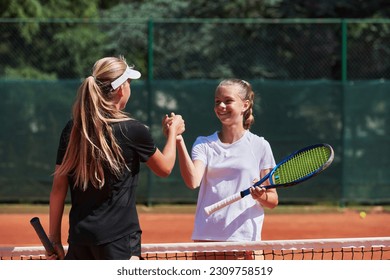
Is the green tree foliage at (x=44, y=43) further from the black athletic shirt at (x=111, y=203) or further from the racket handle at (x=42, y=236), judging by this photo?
the black athletic shirt at (x=111, y=203)

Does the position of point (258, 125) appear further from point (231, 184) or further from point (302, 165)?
point (231, 184)

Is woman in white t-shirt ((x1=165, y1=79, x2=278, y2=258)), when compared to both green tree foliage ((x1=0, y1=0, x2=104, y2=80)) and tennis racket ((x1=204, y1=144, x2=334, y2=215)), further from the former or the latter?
green tree foliage ((x1=0, y1=0, x2=104, y2=80))

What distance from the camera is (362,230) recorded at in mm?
10078

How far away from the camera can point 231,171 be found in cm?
440

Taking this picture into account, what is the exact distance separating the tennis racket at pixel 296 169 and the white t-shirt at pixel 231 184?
0.09 meters

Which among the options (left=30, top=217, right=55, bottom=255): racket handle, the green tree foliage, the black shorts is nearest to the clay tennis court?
the green tree foliage

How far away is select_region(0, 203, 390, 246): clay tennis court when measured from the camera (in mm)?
9583

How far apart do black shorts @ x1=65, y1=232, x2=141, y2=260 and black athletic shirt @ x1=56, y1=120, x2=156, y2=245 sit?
0.03 metres

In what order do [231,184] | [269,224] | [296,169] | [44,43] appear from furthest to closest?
1. [44,43]
2. [269,224]
3. [296,169]
4. [231,184]

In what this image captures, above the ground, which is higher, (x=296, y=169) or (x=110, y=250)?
(x=296, y=169)

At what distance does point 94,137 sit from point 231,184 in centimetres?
114

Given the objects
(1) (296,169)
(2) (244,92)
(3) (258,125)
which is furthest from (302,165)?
(3) (258,125)

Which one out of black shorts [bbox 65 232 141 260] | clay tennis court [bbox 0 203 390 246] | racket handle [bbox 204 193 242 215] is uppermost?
racket handle [bbox 204 193 242 215]

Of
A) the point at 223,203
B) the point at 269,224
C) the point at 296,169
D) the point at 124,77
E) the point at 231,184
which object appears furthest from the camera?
the point at 269,224
